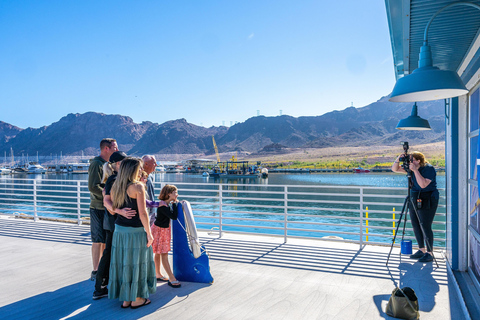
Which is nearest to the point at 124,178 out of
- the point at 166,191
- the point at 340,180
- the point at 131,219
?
the point at 131,219

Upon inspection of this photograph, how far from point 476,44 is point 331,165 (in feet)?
249

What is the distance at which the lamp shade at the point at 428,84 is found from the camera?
1.70 m

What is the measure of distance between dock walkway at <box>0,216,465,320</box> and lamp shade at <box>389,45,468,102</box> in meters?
1.71

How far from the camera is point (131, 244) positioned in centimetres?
279

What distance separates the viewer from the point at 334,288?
323 cm

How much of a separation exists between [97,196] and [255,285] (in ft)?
5.71

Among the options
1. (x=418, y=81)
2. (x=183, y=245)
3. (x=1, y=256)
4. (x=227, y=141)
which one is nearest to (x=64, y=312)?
(x=183, y=245)

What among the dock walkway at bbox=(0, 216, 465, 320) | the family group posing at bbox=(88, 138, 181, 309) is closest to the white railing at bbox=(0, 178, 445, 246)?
the dock walkway at bbox=(0, 216, 465, 320)

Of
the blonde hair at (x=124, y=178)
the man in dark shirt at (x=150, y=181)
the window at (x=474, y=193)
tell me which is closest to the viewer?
the blonde hair at (x=124, y=178)

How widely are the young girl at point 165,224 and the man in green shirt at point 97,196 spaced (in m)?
0.54

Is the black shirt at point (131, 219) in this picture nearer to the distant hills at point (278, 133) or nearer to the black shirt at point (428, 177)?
the black shirt at point (428, 177)

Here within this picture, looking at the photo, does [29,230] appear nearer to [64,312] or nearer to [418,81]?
[64,312]

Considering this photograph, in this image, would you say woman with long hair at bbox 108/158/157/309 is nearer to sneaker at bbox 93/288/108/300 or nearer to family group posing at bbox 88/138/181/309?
family group posing at bbox 88/138/181/309

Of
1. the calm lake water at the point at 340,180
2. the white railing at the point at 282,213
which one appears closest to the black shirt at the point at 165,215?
the white railing at the point at 282,213
